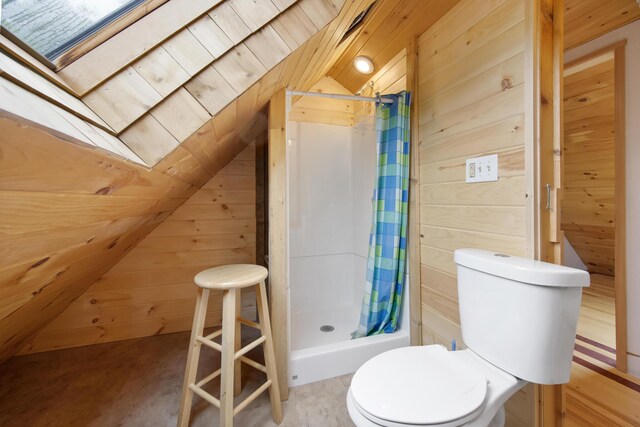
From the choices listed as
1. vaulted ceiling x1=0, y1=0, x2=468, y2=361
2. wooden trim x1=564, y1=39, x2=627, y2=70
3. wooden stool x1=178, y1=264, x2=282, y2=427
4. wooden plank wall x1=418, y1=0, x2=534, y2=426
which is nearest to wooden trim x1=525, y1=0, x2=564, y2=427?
wooden plank wall x1=418, y1=0, x2=534, y2=426

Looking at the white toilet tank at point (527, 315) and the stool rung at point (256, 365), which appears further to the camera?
the stool rung at point (256, 365)

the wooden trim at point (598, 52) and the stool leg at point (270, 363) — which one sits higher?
the wooden trim at point (598, 52)

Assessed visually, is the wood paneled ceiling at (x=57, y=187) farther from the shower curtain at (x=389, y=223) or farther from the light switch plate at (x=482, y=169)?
the light switch plate at (x=482, y=169)

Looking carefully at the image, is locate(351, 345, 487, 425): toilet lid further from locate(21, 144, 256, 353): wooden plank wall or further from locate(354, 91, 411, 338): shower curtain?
locate(21, 144, 256, 353): wooden plank wall

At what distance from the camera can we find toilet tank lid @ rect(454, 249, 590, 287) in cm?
79

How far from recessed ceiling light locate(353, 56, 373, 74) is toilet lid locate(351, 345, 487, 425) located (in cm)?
192

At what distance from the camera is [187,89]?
0.75 meters

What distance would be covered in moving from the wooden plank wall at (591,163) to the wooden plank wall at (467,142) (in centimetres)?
121

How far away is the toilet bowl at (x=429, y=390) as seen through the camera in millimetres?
753

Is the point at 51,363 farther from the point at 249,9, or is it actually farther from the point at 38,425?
the point at 249,9

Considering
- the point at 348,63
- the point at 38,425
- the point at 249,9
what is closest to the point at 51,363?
the point at 38,425

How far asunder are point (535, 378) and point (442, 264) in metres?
0.64

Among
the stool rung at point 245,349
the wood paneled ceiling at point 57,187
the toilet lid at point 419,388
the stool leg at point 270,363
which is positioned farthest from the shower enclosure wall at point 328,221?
the wood paneled ceiling at point 57,187

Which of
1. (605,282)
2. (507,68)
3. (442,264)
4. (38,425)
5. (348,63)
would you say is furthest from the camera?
(605,282)
